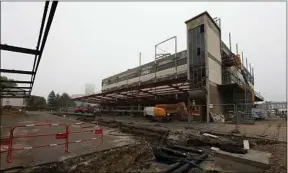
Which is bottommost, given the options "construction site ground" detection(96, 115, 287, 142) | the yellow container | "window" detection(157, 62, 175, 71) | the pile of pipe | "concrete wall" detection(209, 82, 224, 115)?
the pile of pipe

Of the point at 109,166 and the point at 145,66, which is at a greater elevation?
the point at 145,66

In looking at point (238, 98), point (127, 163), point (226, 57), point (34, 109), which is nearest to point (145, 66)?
point (226, 57)

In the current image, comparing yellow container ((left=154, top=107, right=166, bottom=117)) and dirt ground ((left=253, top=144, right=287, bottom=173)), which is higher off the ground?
yellow container ((left=154, top=107, right=166, bottom=117))

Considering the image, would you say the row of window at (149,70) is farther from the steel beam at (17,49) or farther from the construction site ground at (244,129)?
the steel beam at (17,49)

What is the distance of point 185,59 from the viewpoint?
27906 mm

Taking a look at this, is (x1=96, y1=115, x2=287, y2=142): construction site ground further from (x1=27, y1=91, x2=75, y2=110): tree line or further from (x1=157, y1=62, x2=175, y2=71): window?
(x1=27, y1=91, x2=75, y2=110): tree line

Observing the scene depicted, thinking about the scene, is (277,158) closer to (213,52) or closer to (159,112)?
(159,112)

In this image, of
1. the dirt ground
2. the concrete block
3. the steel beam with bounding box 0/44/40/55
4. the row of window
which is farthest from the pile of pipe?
the row of window

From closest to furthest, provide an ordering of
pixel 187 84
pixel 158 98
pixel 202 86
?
pixel 187 84 < pixel 202 86 < pixel 158 98

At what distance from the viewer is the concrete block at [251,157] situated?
6523mm

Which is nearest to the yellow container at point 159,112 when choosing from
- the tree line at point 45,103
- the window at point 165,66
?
the window at point 165,66

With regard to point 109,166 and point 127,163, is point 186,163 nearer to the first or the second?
point 127,163

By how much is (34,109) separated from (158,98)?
46.4 meters

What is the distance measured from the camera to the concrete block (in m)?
6.52
